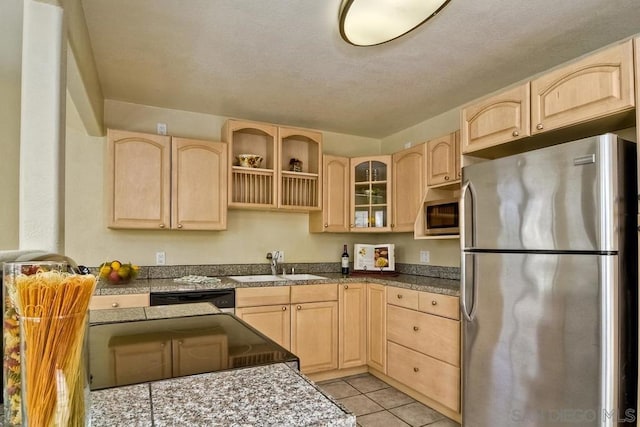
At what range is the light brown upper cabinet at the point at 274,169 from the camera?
11.1 ft

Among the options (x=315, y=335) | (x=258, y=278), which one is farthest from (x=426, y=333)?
(x=258, y=278)

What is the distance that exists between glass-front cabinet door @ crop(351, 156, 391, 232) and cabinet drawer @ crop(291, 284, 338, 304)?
707 mm

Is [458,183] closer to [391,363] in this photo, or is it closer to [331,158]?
[331,158]

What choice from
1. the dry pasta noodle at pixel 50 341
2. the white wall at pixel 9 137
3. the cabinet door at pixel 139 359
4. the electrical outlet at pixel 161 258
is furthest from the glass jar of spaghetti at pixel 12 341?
the electrical outlet at pixel 161 258

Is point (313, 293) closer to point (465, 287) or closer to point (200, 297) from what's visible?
point (200, 297)

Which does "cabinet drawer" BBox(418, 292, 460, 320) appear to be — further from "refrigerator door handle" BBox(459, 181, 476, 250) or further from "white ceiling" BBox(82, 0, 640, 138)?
"white ceiling" BBox(82, 0, 640, 138)

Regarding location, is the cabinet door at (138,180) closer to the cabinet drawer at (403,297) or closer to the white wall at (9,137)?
the white wall at (9,137)

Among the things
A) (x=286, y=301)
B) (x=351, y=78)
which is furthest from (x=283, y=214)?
(x=351, y=78)

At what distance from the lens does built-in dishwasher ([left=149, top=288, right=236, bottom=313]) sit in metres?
2.65

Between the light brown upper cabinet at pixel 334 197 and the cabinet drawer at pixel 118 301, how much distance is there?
5.57ft

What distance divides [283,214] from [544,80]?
2.49m

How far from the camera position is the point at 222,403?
728mm

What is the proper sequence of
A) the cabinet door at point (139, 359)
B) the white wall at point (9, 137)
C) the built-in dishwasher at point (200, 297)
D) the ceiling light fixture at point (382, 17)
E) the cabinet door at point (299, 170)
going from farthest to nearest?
1. the cabinet door at point (299, 170)
2. the built-in dishwasher at point (200, 297)
3. the ceiling light fixture at point (382, 17)
4. the white wall at point (9, 137)
5. the cabinet door at point (139, 359)

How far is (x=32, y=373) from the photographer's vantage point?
1.77 feet
